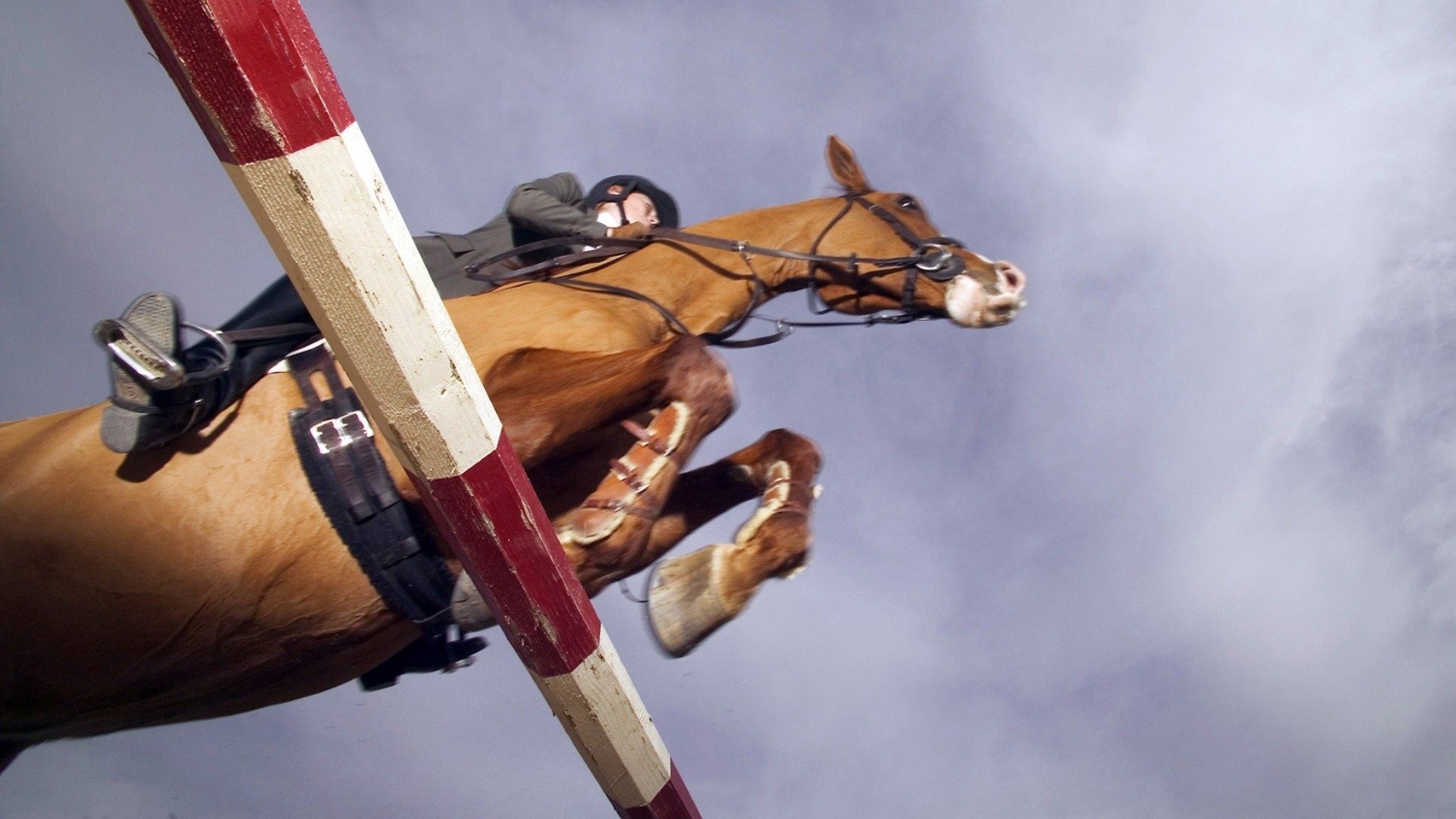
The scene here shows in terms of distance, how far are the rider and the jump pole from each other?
108 centimetres

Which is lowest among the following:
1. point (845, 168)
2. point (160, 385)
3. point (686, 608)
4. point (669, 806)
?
point (669, 806)

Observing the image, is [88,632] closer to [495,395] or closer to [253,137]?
[495,395]

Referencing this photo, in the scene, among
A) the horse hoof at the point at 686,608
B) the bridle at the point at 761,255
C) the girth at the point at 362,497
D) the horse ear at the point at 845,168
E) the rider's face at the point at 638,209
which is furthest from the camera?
the horse ear at the point at 845,168

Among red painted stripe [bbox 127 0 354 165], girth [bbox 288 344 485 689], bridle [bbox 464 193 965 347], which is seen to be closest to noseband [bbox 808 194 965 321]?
bridle [bbox 464 193 965 347]

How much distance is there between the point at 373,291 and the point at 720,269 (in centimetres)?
261

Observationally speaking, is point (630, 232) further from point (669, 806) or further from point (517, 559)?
point (669, 806)

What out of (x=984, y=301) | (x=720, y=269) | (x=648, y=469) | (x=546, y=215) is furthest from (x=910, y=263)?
(x=648, y=469)

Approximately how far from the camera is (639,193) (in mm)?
5102

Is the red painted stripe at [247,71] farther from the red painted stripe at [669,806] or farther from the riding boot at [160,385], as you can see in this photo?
the red painted stripe at [669,806]

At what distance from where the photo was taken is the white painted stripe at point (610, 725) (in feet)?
8.57

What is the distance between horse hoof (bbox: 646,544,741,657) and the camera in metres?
3.20

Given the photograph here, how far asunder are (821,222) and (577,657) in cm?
298

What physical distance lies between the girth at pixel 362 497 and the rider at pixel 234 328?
216mm

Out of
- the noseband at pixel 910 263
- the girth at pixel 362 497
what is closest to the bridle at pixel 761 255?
the noseband at pixel 910 263
